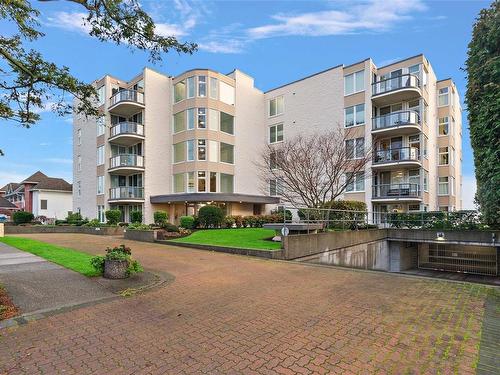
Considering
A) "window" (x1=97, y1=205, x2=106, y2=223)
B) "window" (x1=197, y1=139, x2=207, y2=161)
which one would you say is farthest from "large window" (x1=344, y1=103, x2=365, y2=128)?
"window" (x1=97, y1=205, x2=106, y2=223)

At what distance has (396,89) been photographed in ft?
79.7

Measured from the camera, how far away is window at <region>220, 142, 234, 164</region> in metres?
29.8

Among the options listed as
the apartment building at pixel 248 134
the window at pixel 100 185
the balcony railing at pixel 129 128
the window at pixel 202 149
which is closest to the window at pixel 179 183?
the apartment building at pixel 248 134

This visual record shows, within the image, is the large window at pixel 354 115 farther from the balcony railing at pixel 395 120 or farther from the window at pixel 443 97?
the window at pixel 443 97

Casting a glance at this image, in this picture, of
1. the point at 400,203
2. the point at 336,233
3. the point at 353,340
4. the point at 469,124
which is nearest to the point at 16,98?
the point at 353,340

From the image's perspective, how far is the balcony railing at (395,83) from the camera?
79.4 ft

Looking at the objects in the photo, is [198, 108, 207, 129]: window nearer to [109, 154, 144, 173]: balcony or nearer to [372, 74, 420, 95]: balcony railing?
[109, 154, 144, 173]: balcony

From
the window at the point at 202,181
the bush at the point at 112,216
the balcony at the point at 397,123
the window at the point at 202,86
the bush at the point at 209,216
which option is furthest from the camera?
the window at the point at 202,86

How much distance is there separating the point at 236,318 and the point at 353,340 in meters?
1.86

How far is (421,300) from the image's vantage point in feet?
Result: 20.5

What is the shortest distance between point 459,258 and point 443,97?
16.2m

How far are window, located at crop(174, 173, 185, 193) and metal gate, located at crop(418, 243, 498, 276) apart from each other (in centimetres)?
1992

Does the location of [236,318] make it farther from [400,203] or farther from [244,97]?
[244,97]

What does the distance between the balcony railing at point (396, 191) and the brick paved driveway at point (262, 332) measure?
18030 mm
